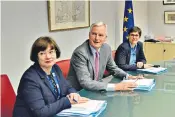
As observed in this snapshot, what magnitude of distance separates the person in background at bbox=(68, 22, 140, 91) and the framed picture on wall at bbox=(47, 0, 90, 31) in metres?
1.18

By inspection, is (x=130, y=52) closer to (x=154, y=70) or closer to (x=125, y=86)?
(x=154, y=70)

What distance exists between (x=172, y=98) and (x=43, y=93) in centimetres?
94

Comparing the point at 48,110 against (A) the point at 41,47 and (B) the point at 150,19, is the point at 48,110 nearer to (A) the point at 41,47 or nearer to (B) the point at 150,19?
(A) the point at 41,47

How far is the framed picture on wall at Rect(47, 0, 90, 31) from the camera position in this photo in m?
3.50

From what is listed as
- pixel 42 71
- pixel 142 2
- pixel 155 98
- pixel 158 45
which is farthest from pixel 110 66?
pixel 142 2

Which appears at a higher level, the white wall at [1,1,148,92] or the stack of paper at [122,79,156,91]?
the white wall at [1,1,148,92]

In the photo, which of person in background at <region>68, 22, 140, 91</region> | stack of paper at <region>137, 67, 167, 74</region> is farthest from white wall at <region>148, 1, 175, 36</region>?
person in background at <region>68, 22, 140, 91</region>

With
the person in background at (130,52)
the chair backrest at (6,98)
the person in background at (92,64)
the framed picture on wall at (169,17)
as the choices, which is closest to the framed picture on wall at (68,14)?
the person in background at (130,52)

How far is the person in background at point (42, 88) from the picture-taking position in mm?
1578

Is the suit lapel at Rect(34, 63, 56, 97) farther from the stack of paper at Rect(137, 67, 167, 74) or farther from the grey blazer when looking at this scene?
the stack of paper at Rect(137, 67, 167, 74)

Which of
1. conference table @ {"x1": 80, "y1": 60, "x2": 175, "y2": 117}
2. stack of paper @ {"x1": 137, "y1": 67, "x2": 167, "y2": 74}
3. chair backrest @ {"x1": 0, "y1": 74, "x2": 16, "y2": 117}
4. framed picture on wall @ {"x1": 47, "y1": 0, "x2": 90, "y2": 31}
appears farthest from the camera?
framed picture on wall @ {"x1": 47, "y1": 0, "x2": 90, "y2": 31}

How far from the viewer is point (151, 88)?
2.19 m

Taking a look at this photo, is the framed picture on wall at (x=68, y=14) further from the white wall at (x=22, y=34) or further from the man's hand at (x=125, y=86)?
the man's hand at (x=125, y=86)

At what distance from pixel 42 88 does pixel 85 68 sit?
2.19ft
